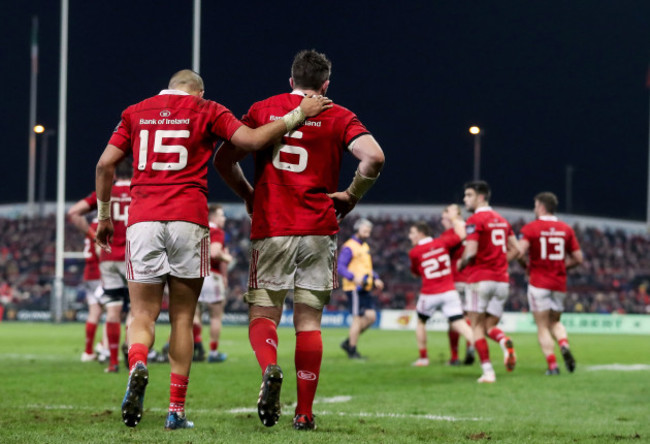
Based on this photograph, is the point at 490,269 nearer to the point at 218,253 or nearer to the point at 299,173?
the point at 218,253

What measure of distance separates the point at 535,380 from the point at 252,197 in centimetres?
603

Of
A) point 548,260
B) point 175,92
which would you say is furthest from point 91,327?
point 175,92

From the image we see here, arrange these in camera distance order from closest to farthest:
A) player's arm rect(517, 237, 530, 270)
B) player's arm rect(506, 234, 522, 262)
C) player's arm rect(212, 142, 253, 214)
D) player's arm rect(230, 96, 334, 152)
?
1. player's arm rect(230, 96, 334, 152)
2. player's arm rect(212, 142, 253, 214)
3. player's arm rect(506, 234, 522, 262)
4. player's arm rect(517, 237, 530, 270)

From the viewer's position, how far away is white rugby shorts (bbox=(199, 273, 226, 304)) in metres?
13.4

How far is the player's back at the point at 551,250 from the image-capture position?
12.4 m

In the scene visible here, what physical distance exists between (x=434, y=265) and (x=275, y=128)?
8070 mm

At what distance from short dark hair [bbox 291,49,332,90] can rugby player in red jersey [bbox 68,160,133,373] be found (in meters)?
5.06

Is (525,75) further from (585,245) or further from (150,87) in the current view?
(150,87)

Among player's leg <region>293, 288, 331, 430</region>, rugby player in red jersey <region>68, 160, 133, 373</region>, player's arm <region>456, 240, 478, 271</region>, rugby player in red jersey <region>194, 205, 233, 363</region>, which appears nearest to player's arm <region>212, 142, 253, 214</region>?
player's leg <region>293, 288, 331, 430</region>

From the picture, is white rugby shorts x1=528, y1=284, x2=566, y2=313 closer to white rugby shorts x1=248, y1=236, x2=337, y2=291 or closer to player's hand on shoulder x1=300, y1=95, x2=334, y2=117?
white rugby shorts x1=248, y1=236, x2=337, y2=291

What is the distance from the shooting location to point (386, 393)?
8992mm

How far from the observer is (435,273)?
13.2 meters

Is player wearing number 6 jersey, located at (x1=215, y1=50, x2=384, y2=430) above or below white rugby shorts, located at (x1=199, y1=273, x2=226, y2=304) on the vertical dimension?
above

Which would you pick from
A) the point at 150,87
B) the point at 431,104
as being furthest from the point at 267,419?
the point at 431,104
